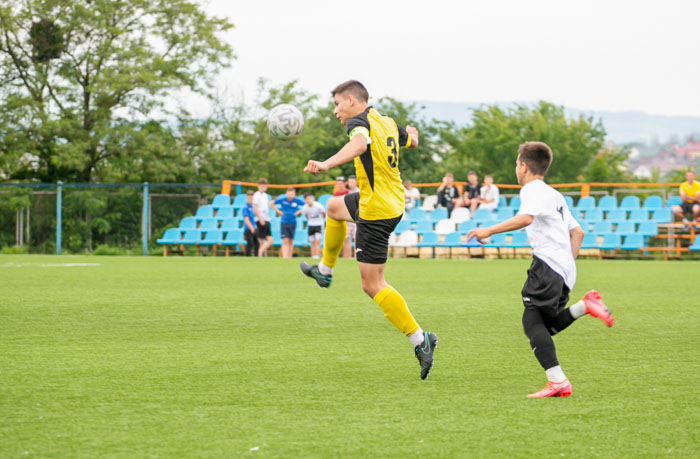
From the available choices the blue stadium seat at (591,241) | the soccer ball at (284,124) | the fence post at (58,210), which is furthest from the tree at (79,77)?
the soccer ball at (284,124)

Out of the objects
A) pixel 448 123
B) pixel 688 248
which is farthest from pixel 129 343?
pixel 448 123

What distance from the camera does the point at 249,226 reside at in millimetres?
23547

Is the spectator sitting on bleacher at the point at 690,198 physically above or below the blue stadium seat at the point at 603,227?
above

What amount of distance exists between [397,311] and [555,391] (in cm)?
127

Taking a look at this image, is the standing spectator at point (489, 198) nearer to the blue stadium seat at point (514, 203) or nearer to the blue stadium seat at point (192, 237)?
the blue stadium seat at point (514, 203)

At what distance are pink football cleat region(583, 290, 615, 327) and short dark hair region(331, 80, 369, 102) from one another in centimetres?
208

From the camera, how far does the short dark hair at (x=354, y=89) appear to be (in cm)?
577

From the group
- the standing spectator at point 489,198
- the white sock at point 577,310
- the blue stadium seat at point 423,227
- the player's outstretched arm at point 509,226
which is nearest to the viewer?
the player's outstretched arm at point 509,226

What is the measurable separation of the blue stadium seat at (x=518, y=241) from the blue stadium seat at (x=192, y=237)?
9468 millimetres

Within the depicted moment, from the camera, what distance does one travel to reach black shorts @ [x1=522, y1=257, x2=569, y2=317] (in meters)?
4.69

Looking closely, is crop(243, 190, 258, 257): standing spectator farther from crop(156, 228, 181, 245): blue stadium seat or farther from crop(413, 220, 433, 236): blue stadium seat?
crop(413, 220, 433, 236): blue stadium seat

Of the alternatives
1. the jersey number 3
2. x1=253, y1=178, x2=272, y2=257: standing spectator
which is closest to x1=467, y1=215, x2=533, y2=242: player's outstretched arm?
the jersey number 3

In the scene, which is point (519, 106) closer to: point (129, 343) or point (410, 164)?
point (410, 164)

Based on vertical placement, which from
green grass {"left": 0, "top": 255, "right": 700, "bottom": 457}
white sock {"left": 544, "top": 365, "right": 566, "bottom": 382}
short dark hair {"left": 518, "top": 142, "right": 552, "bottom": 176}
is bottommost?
green grass {"left": 0, "top": 255, "right": 700, "bottom": 457}
